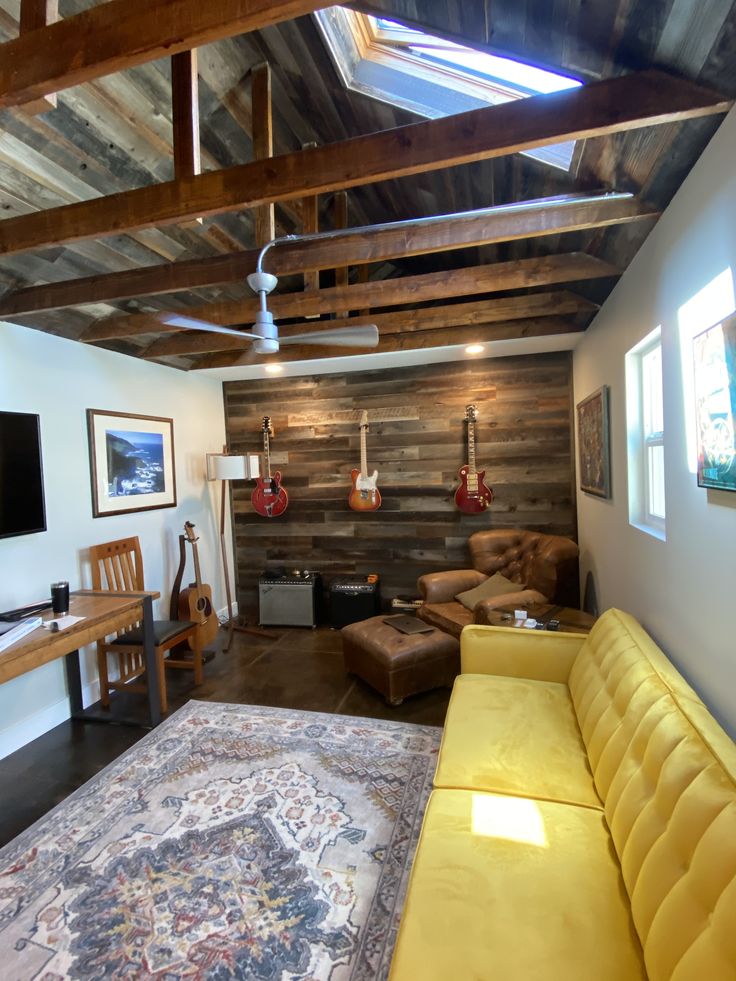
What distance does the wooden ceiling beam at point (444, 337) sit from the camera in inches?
136

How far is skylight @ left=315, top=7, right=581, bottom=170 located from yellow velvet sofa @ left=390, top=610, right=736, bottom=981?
2181 millimetres

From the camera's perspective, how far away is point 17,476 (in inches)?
104

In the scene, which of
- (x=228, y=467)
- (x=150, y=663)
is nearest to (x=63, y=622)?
(x=150, y=663)

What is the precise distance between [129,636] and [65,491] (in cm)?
105

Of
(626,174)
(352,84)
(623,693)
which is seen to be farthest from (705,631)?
(352,84)

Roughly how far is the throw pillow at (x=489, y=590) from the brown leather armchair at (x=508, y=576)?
0.04 m

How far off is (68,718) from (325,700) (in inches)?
64.7

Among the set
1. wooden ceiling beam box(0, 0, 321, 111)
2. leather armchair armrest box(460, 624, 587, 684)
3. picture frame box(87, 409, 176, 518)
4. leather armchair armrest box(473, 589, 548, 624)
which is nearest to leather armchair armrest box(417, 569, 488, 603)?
leather armchair armrest box(473, 589, 548, 624)

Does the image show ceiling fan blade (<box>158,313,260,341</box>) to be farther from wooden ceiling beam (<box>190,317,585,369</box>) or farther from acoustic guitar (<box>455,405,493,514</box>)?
acoustic guitar (<box>455,405,493,514</box>)

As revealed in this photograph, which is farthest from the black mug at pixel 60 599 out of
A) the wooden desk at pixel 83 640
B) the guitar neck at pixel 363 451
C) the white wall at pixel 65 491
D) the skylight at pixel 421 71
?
the skylight at pixel 421 71

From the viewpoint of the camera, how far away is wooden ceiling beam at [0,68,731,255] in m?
1.28

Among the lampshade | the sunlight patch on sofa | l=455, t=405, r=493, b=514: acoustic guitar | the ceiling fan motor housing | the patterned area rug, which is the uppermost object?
the ceiling fan motor housing

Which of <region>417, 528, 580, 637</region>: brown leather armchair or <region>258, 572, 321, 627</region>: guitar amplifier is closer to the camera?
<region>417, 528, 580, 637</region>: brown leather armchair

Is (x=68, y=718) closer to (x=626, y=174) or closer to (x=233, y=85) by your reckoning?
(x=233, y=85)
